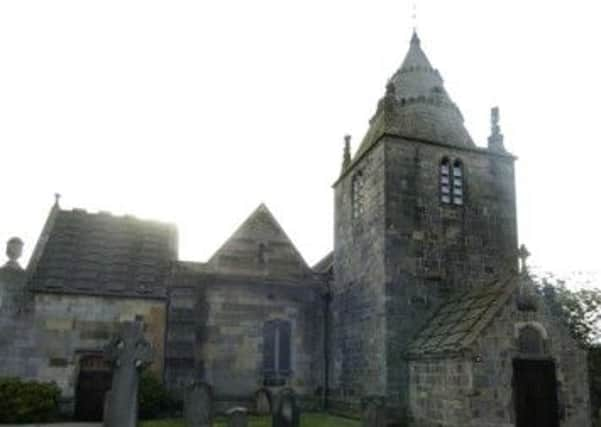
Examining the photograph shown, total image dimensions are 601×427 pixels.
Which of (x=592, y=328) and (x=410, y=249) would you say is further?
(x=592, y=328)

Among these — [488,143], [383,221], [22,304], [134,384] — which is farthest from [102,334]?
[488,143]

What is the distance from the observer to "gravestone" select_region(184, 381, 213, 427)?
46.5 ft

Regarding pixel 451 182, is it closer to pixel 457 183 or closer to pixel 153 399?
pixel 457 183

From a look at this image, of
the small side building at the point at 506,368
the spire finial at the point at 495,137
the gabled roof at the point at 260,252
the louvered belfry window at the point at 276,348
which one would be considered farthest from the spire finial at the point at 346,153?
the small side building at the point at 506,368

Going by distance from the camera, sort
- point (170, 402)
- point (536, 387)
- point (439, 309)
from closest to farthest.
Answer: point (536, 387) → point (439, 309) → point (170, 402)

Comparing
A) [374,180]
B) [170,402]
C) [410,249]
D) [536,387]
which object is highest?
[374,180]

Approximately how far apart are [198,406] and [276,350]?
326 inches

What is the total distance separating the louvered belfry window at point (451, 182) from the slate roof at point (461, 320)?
11.3 feet

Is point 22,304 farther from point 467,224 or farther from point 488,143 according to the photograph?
point 488,143

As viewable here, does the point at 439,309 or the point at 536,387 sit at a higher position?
the point at 439,309

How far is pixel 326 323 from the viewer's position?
2308 centimetres

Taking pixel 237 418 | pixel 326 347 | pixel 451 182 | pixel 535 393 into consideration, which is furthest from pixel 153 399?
pixel 451 182

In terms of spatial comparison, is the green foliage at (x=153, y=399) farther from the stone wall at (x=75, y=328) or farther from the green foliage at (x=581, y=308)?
the green foliage at (x=581, y=308)

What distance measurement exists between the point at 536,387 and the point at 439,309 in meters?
4.12
